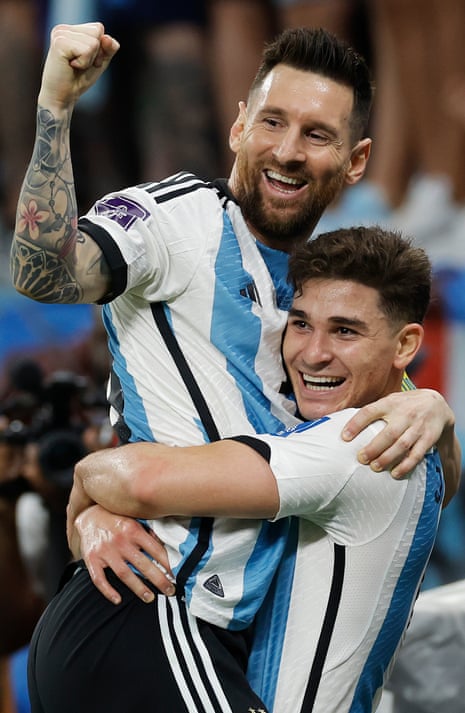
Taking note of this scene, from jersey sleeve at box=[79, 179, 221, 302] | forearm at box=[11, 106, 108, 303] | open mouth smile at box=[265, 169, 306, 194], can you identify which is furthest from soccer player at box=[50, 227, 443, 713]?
forearm at box=[11, 106, 108, 303]

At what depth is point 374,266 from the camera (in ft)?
7.54

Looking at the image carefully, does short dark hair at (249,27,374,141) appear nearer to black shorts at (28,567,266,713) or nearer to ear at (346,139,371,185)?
ear at (346,139,371,185)

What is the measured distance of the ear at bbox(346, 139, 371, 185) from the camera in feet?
8.39

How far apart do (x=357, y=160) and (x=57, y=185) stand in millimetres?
905

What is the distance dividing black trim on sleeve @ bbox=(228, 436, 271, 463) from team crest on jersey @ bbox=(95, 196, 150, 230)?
0.46 metres

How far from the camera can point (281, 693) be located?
7.23ft

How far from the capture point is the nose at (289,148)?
2.34m

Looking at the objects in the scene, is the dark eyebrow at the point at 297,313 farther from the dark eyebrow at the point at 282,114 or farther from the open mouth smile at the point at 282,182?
the dark eyebrow at the point at 282,114

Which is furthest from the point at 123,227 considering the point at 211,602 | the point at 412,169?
the point at 412,169

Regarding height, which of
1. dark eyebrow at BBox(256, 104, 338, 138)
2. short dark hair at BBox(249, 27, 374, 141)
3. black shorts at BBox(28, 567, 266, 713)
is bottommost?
black shorts at BBox(28, 567, 266, 713)

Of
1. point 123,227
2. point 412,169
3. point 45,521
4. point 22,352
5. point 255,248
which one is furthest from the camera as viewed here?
point 22,352

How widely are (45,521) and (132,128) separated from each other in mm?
3601

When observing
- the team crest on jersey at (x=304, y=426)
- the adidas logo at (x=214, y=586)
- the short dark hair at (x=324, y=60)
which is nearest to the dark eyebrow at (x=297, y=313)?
the team crest on jersey at (x=304, y=426)

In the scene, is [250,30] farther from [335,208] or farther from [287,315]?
[287,315]
